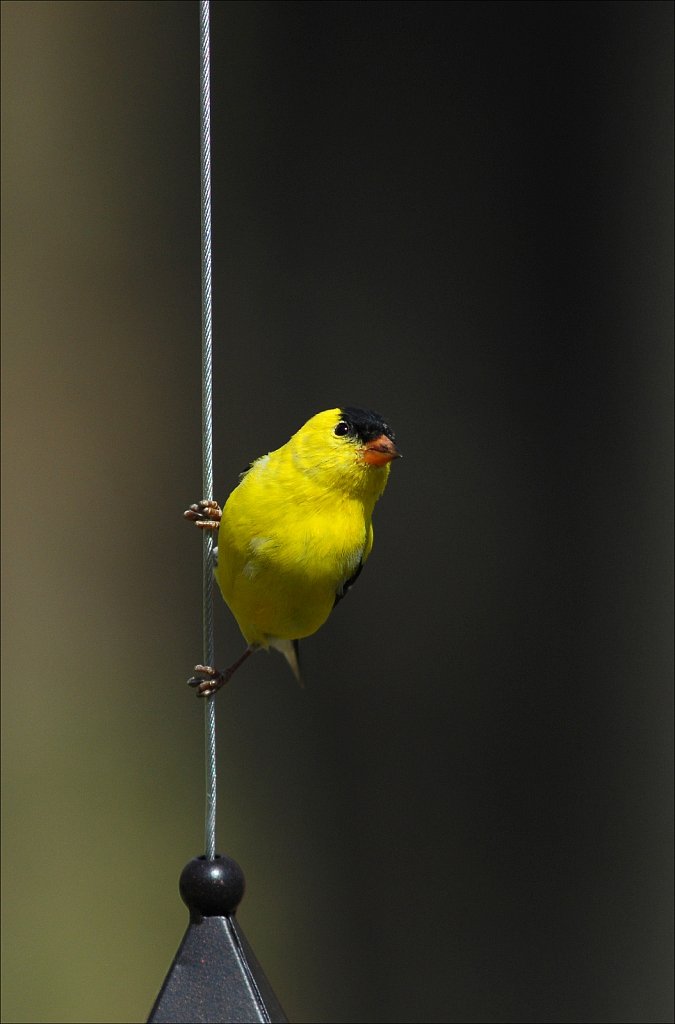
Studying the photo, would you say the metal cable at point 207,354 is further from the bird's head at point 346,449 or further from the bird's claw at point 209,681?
the bird's head at point 346,449

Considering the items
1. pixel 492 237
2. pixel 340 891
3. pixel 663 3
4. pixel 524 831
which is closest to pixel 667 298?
pixel 492 237

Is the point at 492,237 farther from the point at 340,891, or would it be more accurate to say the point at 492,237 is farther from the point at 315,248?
the point at 340,891

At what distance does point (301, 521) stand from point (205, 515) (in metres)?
0.15

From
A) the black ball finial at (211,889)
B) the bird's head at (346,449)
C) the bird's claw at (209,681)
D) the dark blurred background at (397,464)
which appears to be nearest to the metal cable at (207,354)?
the black ball finial at (211,889)

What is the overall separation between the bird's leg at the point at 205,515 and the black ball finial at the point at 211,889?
0.50 m

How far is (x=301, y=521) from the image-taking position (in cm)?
154

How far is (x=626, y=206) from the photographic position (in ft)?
12.9

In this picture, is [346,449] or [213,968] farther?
[346,449]

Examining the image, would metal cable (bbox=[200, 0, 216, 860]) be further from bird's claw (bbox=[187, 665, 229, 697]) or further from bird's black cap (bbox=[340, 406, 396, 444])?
bird's black cap (bbox=[340, 406, 396, 444])

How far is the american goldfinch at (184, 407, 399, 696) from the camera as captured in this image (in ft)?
4.99

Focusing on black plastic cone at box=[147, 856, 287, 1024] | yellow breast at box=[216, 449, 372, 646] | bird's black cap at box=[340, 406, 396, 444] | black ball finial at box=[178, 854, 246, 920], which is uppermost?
bird's black cap at box=[340, 406, 396, 444]

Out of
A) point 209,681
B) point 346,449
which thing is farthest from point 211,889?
point 346,449

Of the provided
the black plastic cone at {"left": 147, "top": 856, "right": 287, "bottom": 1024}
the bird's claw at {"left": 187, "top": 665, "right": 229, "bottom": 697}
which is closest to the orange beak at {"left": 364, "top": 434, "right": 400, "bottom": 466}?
the bird's claw at {"left": 187, "top": 665, "right": 229, "bottom": 697}

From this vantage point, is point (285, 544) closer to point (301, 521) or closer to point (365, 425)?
point (301, 521)
